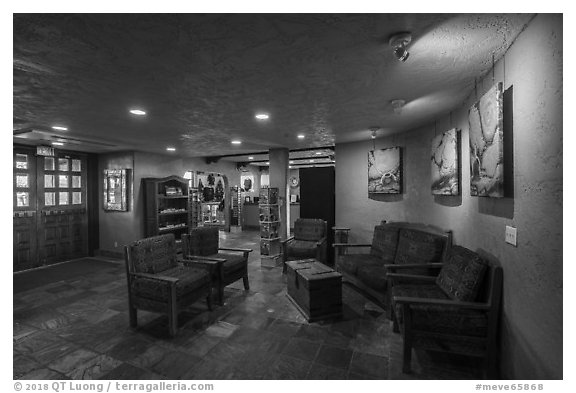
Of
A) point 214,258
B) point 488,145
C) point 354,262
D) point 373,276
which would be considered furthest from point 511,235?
point 214,258

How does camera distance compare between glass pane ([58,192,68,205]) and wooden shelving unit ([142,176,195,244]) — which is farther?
wooden shelving unit ([142,176,195,244])

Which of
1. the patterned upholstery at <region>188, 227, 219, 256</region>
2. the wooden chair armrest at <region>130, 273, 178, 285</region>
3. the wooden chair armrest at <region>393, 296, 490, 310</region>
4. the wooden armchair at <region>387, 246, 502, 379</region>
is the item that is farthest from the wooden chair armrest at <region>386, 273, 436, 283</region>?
the patterned upholstery at <region>188, 227, 219, 256</region>

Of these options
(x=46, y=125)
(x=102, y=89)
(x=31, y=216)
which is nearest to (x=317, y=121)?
(x=102, y=89)

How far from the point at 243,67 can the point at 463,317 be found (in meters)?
2.75

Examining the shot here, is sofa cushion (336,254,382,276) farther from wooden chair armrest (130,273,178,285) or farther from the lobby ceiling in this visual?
wooden chair armrest (130,273,178,285)

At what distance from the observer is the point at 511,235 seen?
1.97 metres

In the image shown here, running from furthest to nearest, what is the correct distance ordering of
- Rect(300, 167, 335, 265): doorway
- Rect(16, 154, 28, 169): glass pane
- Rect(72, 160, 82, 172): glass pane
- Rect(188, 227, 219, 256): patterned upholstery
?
1. Rect(72, 160, 82, 172): glass pane
2. Rect(300, 167, 335, 265): doorway
3. Rect(16, 154, 28, 169): glass pane
4. Rect(188, 227, 219, 256): patterned upholstery

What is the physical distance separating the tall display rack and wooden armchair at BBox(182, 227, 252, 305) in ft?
4.69

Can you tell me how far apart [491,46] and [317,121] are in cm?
221

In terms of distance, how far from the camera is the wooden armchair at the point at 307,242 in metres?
5.01

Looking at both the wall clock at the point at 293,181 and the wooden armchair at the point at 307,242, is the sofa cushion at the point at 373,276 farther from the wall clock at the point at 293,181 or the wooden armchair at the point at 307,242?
the wall clock at the point at 293,181

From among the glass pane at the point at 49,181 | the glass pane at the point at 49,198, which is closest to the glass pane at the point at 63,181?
the glass pane at the point at 49,181

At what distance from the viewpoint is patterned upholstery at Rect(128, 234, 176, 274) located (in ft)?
10.5
